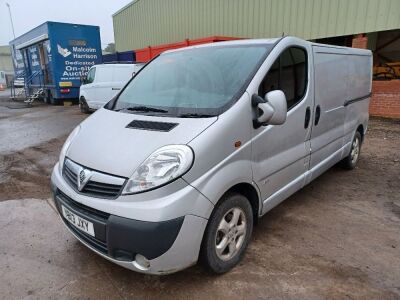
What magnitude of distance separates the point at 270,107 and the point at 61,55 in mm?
14188

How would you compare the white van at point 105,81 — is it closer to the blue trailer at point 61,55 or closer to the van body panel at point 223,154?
the blue trailer at point 61,55

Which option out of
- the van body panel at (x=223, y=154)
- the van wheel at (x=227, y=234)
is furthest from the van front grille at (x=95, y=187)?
the van wheel at (x=227, y=234)

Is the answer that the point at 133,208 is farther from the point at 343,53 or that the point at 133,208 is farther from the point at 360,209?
the point at 343,53

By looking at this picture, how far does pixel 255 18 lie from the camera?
38.5ft

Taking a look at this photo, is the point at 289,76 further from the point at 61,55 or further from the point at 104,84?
the point at 61,55

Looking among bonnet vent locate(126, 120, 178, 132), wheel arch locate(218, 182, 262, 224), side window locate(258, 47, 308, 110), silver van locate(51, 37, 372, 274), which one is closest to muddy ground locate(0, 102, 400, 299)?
silver van locate(51, 37, 372, 274)

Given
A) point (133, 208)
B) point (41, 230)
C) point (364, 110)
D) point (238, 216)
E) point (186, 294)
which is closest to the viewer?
point (133, 208)

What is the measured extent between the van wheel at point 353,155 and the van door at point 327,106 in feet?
2.63

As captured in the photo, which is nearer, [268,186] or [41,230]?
[268,186]

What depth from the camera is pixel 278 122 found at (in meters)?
2.52

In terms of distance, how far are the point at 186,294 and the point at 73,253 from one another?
118 cm

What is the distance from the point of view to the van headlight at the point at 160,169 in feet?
6.88

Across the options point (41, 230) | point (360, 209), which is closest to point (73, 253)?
point (41, 230)

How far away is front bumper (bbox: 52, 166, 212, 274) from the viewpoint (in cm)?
204
